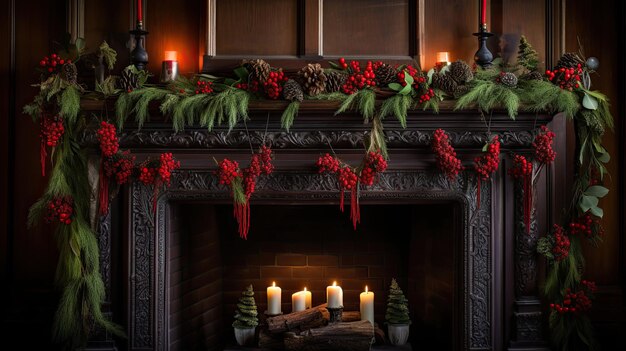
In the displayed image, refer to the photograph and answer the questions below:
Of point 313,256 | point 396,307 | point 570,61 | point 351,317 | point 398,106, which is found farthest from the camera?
point 313,256

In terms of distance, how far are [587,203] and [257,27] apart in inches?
64.9

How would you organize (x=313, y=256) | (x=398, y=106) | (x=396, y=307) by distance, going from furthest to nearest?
(x=313, y=256) → (x=396, y=307) → (x=398, y=106)

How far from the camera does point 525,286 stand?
10.3ft

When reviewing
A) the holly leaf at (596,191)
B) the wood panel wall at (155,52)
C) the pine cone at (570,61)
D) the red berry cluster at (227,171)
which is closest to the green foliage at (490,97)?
the pine cone at (570,61)

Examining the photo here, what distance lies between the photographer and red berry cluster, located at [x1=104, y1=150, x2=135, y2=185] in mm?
3062

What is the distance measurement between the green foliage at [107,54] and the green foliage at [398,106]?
1.19m

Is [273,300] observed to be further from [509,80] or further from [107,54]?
[509,80]

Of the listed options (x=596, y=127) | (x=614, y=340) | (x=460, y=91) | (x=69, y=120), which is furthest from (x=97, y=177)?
(x=614, y=340)

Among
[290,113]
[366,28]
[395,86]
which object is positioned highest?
[366,28]

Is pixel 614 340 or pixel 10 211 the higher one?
pixel 10 211

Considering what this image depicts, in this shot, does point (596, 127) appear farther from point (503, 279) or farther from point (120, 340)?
point (120, 340)

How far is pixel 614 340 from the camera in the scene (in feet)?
11.1

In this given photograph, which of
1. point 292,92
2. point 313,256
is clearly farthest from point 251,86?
point 313,256

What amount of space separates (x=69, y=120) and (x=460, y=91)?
1.66 metres
